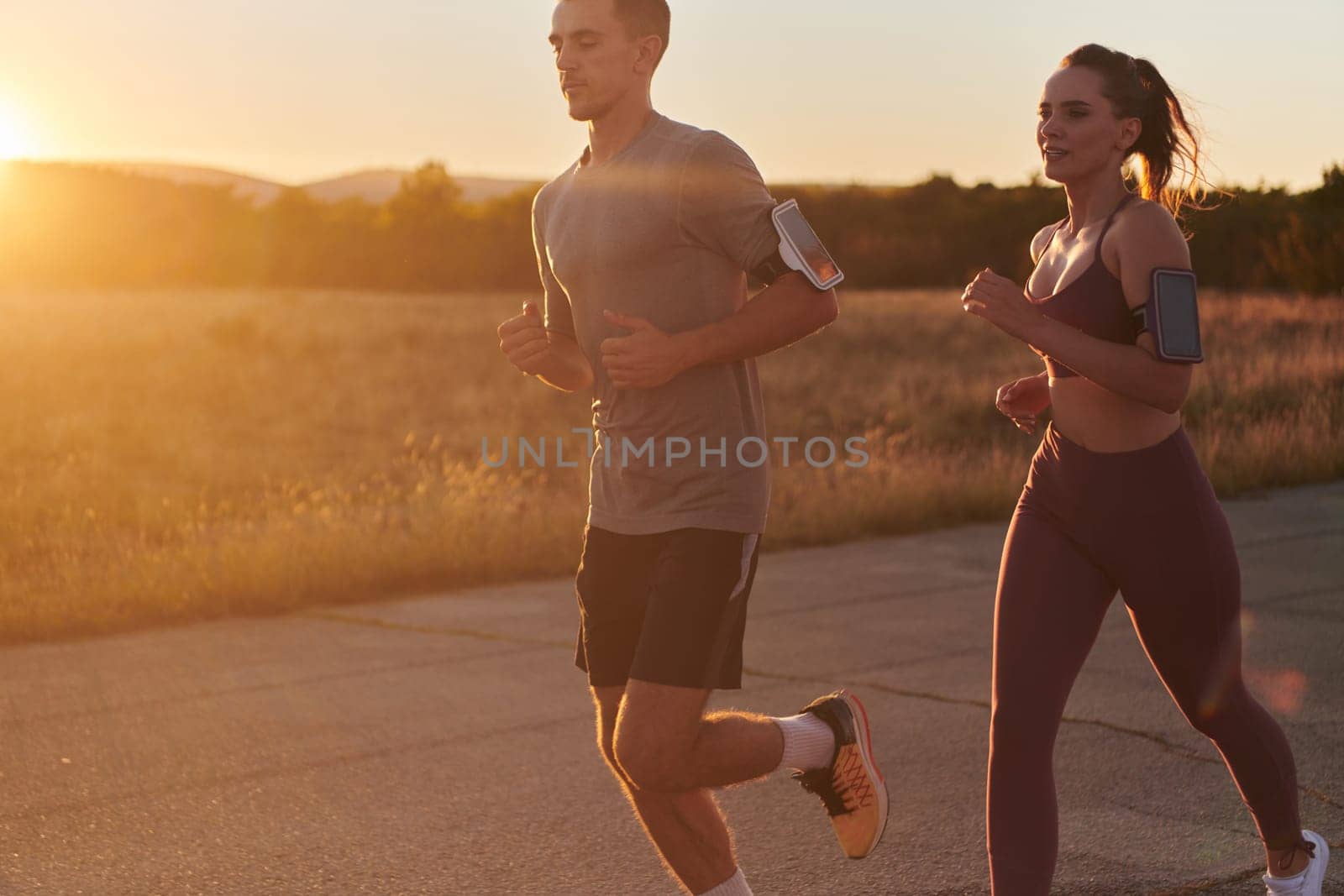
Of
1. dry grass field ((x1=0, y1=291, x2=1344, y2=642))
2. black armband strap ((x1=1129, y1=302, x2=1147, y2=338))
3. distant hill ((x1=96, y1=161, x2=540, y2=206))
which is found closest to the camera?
black armband strap ((x1=1129, y1=302, x2=1147, y2=338))

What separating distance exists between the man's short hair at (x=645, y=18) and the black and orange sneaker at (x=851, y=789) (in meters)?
1.51

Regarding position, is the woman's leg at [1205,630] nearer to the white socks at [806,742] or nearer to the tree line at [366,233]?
the white socks at [806,742]

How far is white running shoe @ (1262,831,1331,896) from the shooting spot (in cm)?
342

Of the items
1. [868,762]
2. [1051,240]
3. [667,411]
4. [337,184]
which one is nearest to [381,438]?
[868,762]

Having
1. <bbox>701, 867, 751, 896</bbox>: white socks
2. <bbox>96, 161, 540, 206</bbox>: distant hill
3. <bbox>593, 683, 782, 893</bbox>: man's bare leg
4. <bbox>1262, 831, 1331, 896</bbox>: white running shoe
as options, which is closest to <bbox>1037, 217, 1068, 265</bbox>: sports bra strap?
<bbox>593, 683, 782, 893</bbox>: man's bare leg

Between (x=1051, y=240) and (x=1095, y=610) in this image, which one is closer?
(x=1095, y=610)

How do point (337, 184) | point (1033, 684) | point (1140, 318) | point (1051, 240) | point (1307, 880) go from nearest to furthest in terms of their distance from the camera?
point (1140, 318), point (1033, 684), point (1307, 880), point (1051, 240), point (337, 184)

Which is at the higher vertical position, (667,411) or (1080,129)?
(1080,129)

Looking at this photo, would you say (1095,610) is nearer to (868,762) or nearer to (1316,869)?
(868,762)

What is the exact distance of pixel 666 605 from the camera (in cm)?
315

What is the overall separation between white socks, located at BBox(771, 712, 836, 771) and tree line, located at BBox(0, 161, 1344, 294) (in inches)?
1970

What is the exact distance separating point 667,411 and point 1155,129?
1.23m

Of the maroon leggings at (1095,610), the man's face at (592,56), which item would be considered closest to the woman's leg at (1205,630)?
the maroon leggings at (1095,610)

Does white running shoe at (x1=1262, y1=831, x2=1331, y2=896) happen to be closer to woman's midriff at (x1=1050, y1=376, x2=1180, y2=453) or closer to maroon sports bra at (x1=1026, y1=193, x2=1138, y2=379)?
woman's midriff at (x1=1050, y1=376, x2=1180, y2=453)
